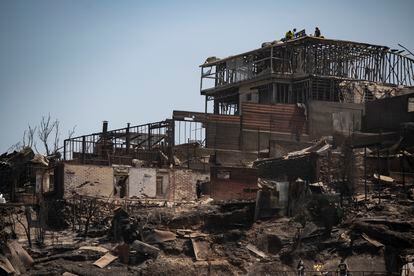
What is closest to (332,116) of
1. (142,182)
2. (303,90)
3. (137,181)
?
(303,90)

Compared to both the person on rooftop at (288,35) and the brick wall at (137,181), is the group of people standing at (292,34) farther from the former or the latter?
the brick wall at (137,181)

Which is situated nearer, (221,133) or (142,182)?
(142,182)

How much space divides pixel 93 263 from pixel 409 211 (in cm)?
1266

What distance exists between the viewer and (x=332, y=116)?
1811 inches

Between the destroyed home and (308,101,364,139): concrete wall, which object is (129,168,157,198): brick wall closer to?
the destroyed home

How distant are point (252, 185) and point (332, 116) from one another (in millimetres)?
10320

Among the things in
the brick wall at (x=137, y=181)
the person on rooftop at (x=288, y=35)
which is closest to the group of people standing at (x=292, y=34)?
the person on rooftop at (x=288, y=35)

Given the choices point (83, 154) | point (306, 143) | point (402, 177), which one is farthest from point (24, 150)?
point (402, 177)

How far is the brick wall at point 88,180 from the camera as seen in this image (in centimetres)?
3656

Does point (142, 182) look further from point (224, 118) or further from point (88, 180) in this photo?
point (224, 118)

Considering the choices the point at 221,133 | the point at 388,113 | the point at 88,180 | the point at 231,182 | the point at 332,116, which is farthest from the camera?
the point at 221,133

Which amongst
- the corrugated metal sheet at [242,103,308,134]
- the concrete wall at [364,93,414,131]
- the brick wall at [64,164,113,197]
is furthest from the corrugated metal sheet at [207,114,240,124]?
the brick wall at [64,164,113,197]

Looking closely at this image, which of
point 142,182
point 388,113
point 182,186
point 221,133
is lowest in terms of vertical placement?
point 182,186

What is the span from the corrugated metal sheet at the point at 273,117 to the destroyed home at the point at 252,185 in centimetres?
7
